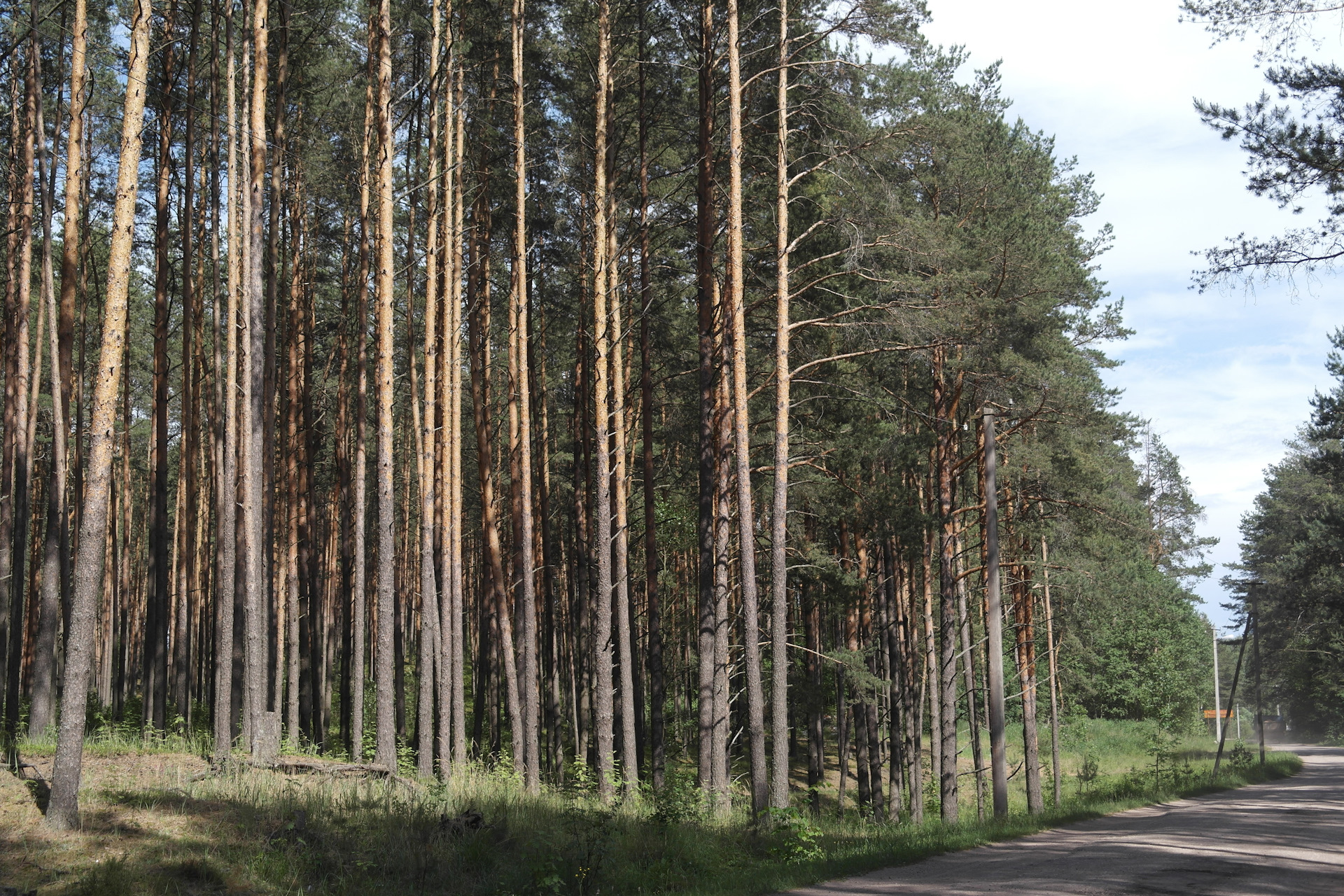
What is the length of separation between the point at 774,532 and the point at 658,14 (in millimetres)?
9954

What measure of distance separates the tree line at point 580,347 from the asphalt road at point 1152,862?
291 centimetres

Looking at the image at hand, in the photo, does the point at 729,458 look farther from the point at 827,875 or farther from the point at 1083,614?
the point at 1083,614

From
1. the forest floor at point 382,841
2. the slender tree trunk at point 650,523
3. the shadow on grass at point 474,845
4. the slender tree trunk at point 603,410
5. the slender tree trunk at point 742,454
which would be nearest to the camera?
the forest floor at point 382,841

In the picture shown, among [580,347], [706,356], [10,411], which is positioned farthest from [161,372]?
[706,356]

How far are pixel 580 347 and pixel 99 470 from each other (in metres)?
12.9

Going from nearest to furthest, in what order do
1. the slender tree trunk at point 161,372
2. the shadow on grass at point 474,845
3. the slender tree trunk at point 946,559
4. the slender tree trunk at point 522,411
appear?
1. the shadow on grass at point 474,845
2. the slender tree trunk at point 522,411
3. the slender tree trunk at point 161,372
4. the slender tree trunk at point 946,559

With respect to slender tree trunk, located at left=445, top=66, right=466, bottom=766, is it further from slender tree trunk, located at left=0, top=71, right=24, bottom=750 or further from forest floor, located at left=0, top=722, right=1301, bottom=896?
slender tree trunk, located at left=0, top=71, right=24, bottom=750

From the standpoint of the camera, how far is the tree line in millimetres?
14117

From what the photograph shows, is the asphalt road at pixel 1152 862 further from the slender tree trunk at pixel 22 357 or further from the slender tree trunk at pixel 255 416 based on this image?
the slender tree trunk at pixel 22 357

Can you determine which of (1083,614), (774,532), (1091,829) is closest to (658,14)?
(774,532)

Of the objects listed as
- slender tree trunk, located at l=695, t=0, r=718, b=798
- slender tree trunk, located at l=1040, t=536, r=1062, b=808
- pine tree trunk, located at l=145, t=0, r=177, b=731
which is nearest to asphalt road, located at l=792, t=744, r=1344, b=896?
slender tree trunk, located at l=695, t=0, r=718, b=798

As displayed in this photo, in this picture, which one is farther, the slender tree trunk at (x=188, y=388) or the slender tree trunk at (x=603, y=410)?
the slender tree trunk at (x=188, y=388)

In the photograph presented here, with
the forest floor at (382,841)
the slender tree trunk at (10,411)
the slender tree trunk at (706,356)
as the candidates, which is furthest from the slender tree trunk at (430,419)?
the slender tree trunk at (10,411)

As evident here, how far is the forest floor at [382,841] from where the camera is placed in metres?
8.32
